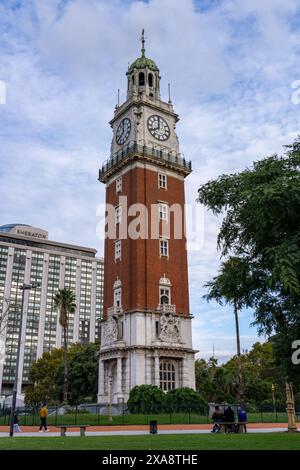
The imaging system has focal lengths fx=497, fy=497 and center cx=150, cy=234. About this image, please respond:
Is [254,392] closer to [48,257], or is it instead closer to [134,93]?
[134,93]

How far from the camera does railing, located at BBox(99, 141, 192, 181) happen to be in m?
60.7

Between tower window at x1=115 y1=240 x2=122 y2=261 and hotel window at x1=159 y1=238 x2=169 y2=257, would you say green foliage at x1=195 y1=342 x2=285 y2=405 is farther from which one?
tower window at x1=115 y1=240 x2=122 y2=261

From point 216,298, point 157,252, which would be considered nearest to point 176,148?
point 157,252

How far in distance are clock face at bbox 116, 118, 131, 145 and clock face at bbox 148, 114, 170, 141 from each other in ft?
9.51

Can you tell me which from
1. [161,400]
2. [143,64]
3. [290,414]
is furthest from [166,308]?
[143,64]

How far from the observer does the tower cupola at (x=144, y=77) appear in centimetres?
6856

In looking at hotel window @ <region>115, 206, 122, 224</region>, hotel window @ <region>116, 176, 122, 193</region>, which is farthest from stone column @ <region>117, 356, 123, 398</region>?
hotel window @ <region>116, 176, 122, 193</region>

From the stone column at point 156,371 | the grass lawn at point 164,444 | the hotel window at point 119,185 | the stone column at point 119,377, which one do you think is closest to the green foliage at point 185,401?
the stone column at point 156,371

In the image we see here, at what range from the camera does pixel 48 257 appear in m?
177

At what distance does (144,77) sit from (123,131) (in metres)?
9.41

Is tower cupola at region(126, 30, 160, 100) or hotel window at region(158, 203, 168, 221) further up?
tower cupola at region(126, 30, 160, 100)

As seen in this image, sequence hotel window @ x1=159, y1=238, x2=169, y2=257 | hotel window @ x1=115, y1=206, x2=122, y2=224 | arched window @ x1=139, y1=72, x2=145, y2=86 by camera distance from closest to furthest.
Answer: hotel window @ x1=159, y1=238, x2=169, y2=257, hotel window @ x1=115, y1=206, x2=122, y2=224, arched window @ x1=139, y1=72, x2=145, y2=86

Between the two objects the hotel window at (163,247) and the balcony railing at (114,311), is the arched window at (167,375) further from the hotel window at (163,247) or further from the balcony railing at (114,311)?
the hotel window at (163,247)
